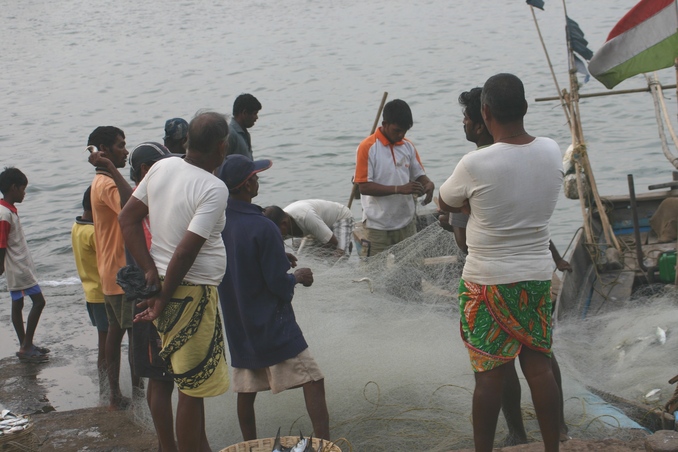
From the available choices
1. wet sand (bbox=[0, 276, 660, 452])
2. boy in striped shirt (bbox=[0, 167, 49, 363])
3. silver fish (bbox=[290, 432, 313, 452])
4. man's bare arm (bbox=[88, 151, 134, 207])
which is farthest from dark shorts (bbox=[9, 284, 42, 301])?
silver fish (bbox=[290, 432, 313, 452])

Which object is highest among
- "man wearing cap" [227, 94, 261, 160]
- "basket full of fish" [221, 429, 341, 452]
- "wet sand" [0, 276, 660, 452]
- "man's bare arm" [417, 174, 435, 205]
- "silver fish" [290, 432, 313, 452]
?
"man wearing cap" [227, 94, 261, 160]

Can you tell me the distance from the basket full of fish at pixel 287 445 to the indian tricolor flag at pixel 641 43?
148 inches

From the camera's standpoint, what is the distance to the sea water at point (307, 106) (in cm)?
511

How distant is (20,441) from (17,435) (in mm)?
39

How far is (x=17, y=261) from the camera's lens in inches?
257

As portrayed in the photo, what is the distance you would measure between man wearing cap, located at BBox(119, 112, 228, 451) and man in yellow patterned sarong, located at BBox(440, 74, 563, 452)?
1.00m

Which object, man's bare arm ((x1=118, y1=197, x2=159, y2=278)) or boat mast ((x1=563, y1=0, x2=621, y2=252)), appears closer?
man's bare arm ((x1=118, y1=197, x2=159, y2=278))

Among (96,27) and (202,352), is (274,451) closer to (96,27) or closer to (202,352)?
(202,352)

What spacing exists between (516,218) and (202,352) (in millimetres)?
1461

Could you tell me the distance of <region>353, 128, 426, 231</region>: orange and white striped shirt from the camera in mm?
6531

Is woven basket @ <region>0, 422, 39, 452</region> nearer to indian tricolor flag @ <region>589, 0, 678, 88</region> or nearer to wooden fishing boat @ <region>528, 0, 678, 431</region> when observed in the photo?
wooden fishing boat @ <region>528, 0, 678, 431</region>

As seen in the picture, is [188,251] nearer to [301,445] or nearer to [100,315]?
[301,445]

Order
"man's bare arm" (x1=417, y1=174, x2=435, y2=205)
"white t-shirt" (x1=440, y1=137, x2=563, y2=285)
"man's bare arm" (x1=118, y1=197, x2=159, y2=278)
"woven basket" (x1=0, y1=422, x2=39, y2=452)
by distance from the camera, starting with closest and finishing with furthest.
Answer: "white t-shirt" (x1=440, y1=137, x2=563, y2=285) → "man's bare arm" (x1=118, y1=197, x2=159, y2=278) → "woven basket" (x1=0, y1=422, x2=39, y2=452) → "man's bare arm" (x1=417, y1=174, x2=435, y2=205)

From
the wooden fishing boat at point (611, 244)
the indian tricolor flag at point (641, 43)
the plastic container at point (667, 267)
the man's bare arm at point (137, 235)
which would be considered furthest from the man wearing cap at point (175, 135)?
the plastic container at point (667, 267)
